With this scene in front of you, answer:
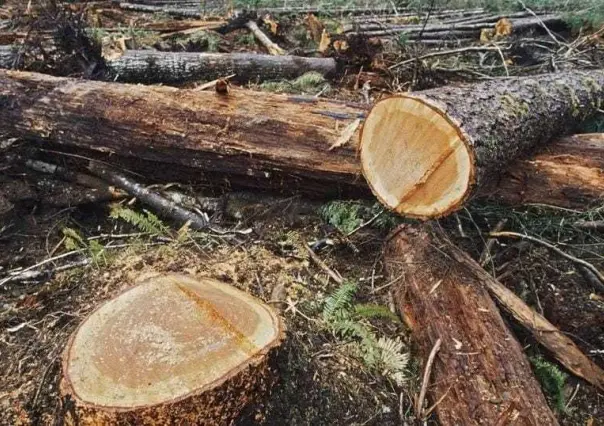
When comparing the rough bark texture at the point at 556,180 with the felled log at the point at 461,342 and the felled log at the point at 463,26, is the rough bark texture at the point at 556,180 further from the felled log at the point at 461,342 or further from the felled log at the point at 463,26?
the felled log at the point at 463,26

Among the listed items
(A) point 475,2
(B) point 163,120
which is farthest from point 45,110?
(A) point 475,2

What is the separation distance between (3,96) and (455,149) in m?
3.00

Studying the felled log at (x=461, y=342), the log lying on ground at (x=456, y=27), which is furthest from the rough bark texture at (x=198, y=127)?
the log lying on ground at (x=456, y=27)

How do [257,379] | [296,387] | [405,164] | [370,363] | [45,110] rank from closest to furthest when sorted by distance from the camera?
[257,379]
[296,387]
[370,363]
[405,164]
[45,110]

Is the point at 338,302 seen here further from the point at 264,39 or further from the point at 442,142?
the point at 264,39

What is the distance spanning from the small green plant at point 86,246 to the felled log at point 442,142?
5.09 ft

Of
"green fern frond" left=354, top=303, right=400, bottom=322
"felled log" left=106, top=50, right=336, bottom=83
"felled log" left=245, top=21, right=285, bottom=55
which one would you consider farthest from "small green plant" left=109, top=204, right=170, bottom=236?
"felled log" left=245, top=21, right=285, bottom=55

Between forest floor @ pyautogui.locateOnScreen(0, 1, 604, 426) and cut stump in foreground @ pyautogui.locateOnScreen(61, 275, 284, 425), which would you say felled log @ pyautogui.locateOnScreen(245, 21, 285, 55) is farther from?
cut stump in foreground @ pyautogui.locateOnScreen(61, 275, 284, 425)

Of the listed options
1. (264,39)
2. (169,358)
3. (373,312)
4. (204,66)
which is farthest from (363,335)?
(264,39)

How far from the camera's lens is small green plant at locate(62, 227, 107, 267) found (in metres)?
2.93

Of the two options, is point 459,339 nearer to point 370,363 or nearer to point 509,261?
point 370,363

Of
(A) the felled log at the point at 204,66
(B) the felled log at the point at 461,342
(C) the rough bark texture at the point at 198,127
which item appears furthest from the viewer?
(A) the felled log at the point at 204,66

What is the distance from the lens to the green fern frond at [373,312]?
269cm

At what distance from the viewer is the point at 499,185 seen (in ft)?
10.4
